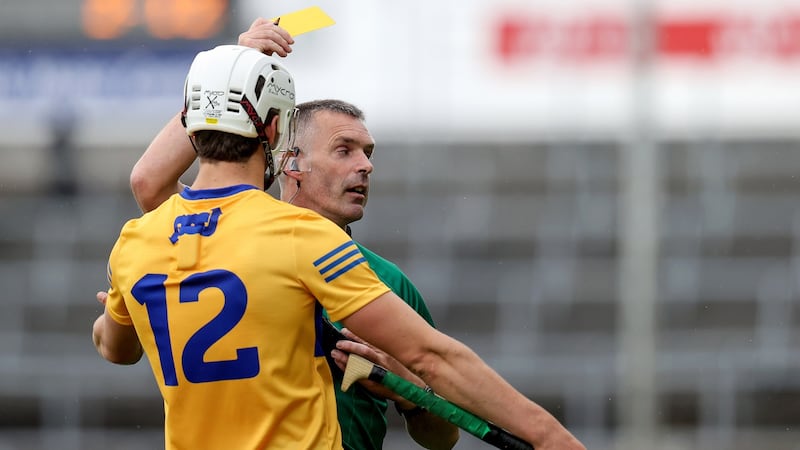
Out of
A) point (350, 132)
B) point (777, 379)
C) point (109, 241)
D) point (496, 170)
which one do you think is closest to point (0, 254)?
point (109, 241)

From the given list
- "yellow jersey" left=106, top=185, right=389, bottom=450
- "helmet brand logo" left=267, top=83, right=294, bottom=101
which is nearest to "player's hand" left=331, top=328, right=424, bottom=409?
"yellow jersey" left=106, top=185, right=389, bottom=450

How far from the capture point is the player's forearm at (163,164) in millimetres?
2775

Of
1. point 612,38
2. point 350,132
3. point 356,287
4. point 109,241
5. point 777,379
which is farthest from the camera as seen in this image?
point 612,38

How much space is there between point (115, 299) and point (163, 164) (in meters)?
0.44

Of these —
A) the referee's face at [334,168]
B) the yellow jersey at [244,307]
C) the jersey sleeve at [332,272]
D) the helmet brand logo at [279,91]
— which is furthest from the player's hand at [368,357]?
the referee's face at [334,168]

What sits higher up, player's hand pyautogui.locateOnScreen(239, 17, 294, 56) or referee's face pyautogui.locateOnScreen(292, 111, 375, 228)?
player's hand pyautogui.locateOnScreen(239, 17, 294, 56)

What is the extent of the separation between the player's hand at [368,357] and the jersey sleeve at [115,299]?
0.42m

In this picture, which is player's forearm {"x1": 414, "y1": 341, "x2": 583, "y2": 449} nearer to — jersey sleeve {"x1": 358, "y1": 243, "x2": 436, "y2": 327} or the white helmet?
the white helmet

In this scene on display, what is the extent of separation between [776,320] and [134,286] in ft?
28.8

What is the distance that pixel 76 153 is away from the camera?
1118 cm

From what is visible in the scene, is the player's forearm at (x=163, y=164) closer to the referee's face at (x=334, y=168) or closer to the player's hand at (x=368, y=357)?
the referee's face at (x=334, y=168)

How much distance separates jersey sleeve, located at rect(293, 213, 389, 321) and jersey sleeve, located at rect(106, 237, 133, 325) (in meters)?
0.40

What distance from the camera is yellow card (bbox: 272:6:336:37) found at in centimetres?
281

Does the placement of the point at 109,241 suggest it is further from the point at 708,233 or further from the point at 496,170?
the point at 708,233
